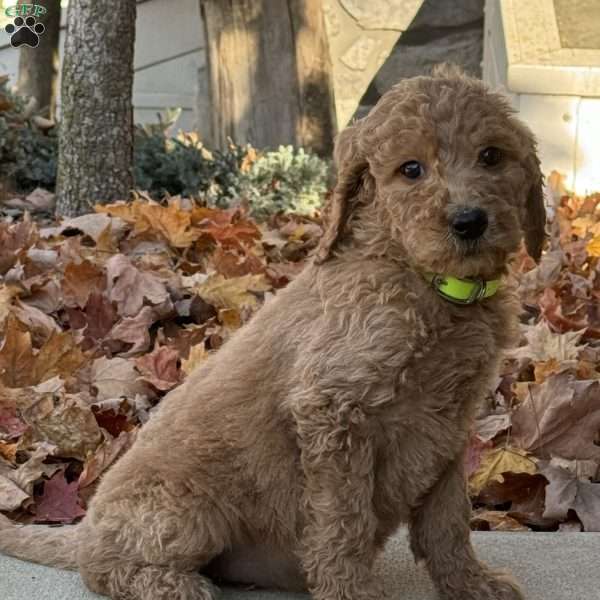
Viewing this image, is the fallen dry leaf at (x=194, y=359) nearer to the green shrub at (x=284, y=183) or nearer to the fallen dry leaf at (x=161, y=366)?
the fallen dry leaf at (x=161, y=366)

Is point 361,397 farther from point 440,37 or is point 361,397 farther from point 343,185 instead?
point 440,37

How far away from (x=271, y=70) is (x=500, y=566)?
6.31m

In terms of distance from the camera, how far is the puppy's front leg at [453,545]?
10.4ft

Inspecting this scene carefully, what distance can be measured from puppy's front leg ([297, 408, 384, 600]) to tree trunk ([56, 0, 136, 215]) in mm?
4376

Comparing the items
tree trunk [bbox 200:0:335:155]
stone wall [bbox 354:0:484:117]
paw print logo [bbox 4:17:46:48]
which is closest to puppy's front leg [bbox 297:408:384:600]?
tree trunk [bbox 200:0:335:155]

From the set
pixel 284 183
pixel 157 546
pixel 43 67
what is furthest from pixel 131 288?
pixel 43 67

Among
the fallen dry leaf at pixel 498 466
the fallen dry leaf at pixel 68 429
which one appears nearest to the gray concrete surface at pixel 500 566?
the fallen dry leaf at pixel 498 466

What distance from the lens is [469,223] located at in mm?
2713

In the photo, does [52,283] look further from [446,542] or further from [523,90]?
[523,90]

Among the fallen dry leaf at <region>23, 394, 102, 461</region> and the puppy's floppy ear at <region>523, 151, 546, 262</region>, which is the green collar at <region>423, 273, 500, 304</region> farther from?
the fallen dry leaf at <region>23, 394, 102, 461</region>

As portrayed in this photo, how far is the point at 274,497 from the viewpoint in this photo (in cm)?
305

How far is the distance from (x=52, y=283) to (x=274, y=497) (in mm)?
2518

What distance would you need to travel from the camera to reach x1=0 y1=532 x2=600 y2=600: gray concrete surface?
3223 mm

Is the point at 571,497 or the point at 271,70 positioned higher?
the point at 271,70
